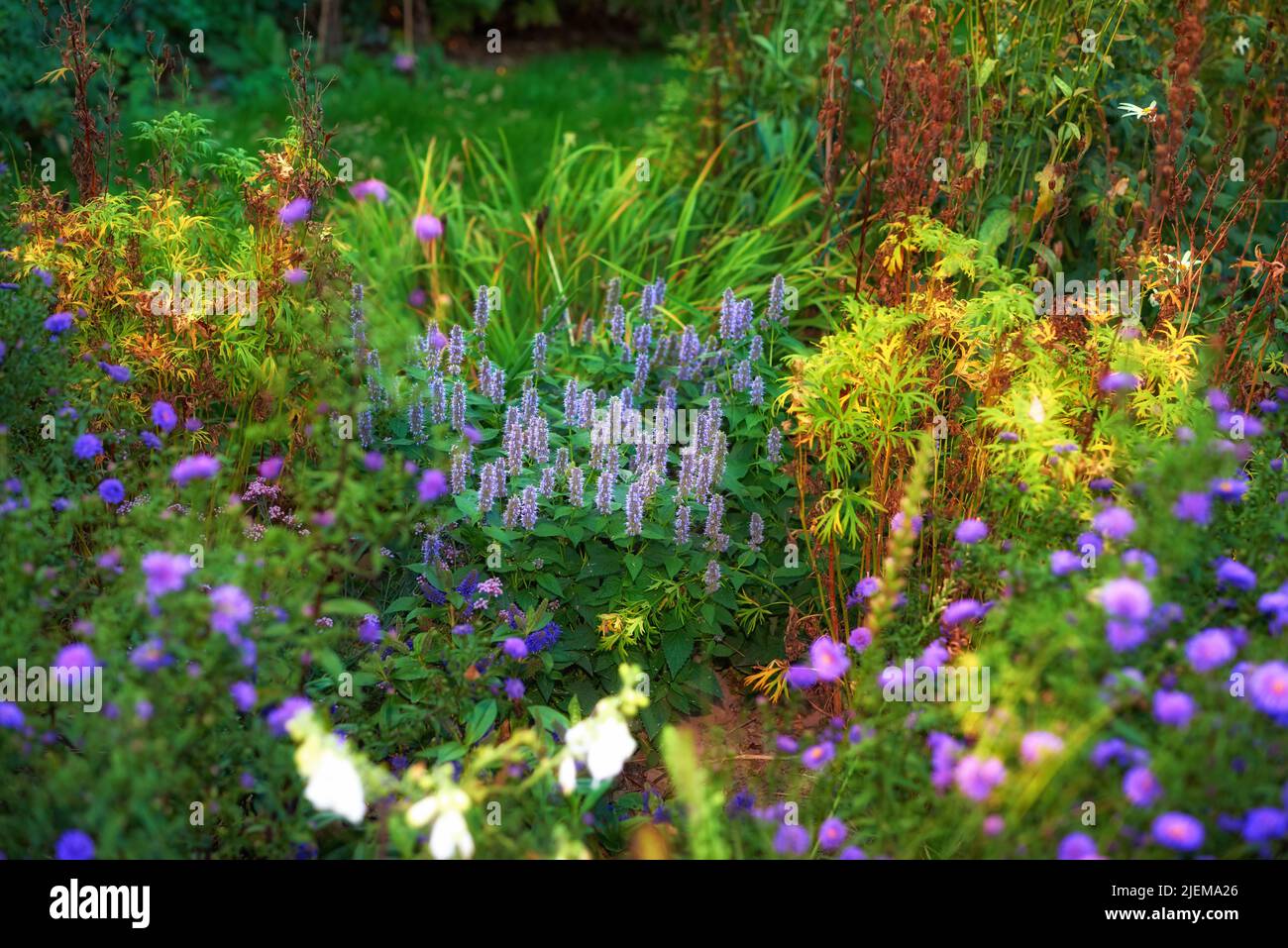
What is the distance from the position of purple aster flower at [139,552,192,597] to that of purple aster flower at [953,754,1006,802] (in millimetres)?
1353

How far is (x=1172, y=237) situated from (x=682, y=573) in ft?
7.20

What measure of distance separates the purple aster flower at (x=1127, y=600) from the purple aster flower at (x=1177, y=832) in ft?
1.03

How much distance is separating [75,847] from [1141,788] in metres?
1.67

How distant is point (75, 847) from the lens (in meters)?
1.85

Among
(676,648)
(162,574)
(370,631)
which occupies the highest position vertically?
(162,574)

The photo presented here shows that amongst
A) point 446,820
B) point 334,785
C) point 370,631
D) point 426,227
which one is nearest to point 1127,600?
point 446,820

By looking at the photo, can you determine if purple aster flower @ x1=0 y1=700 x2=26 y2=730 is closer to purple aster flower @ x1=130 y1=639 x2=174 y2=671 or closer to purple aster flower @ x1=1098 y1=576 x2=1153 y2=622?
purple aster flower @ x1=130 y1=639 x2=174 y2=671

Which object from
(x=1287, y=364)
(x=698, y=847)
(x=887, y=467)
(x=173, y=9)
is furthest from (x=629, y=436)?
(x=173, y=9)

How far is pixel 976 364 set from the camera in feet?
10.2

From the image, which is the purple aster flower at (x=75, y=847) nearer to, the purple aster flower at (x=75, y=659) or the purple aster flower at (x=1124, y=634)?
the purple aster flower at (x=75, y=659)

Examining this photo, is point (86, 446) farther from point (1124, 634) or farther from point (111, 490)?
point (1124, 634)

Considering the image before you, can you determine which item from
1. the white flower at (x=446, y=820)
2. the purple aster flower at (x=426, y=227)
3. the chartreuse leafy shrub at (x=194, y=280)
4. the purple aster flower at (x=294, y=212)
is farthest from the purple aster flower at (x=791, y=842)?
the purple aster flower at (x=426, y=227)

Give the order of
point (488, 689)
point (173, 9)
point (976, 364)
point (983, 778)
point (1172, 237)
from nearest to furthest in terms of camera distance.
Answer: point (983, 778) → point (488, 689) → point (976, 364) → point (1172, 237) → point (173, 9)
